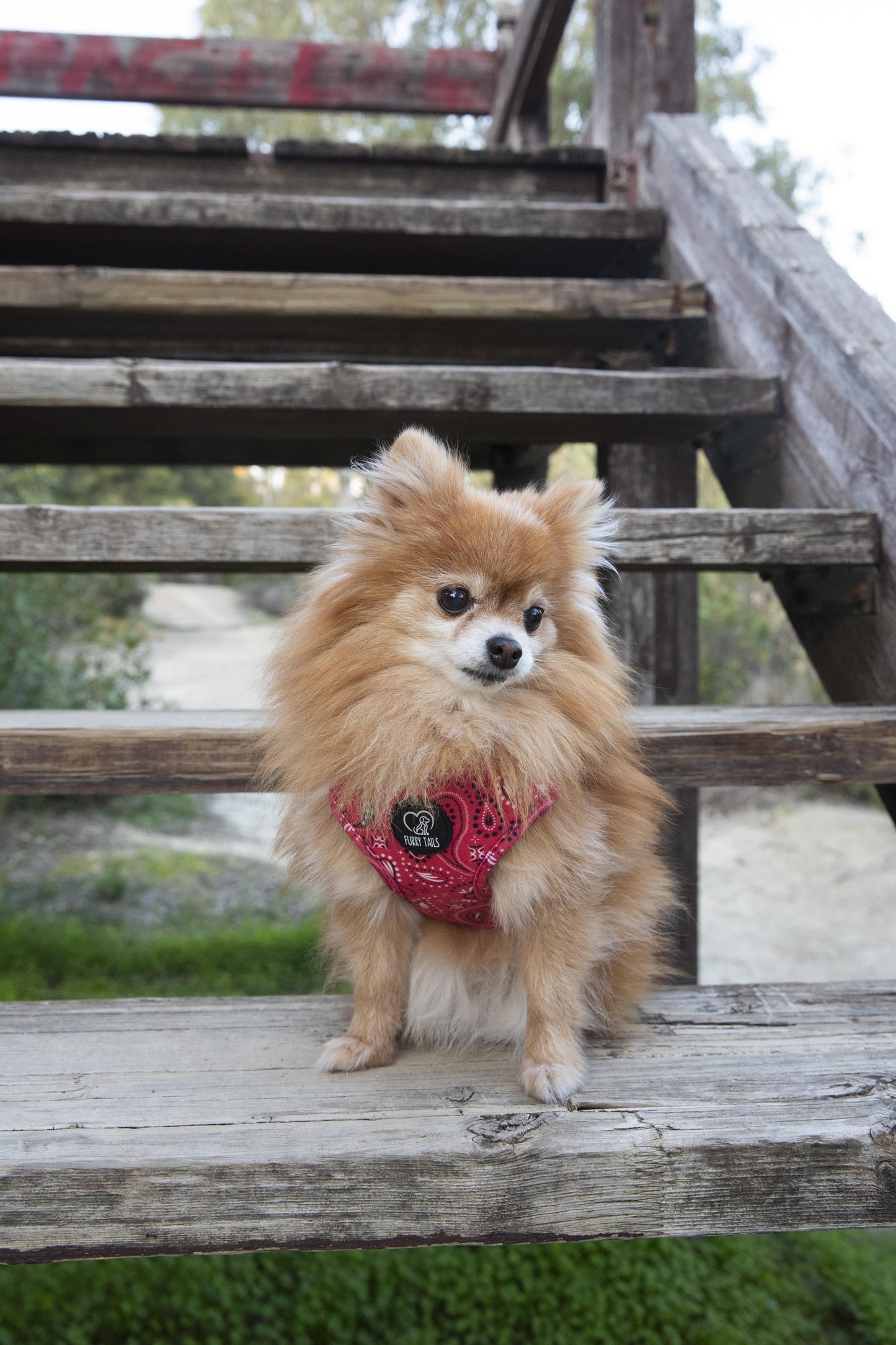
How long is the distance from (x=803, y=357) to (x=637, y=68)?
1666mm

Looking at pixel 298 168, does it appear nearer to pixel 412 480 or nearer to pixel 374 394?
pixel 374 394

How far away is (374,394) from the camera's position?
7.97ft

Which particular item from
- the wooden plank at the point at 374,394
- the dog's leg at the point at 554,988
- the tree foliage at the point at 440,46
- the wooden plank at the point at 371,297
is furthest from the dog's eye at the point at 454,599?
the tree foliage at the point at 440,46

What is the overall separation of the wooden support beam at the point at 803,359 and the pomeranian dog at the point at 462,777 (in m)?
0.77

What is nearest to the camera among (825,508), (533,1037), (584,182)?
(533,1037)

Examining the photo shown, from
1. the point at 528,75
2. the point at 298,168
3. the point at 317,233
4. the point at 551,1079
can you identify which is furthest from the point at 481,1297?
the point at 528,75

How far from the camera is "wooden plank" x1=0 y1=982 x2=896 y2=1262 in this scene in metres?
1.19

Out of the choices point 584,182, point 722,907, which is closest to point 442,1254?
point 584,182

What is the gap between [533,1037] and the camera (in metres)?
1.54

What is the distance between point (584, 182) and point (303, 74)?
219 cm

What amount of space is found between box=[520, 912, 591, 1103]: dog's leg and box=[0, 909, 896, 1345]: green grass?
81 centimetres

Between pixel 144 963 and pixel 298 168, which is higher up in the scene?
pixel 298 168

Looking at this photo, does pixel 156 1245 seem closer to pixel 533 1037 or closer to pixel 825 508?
pixel 533 1037

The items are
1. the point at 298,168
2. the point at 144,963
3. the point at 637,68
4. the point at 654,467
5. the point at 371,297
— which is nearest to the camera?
the point at 371,297
